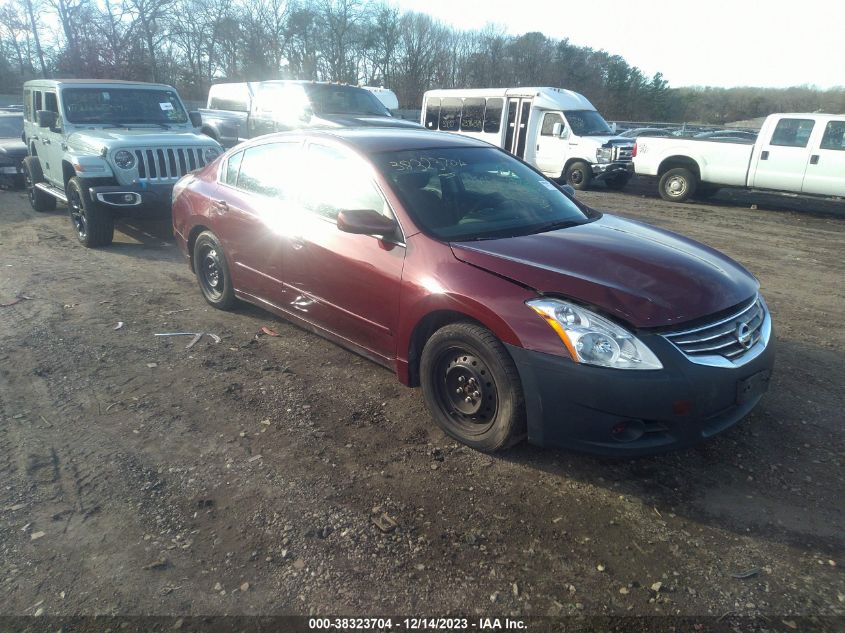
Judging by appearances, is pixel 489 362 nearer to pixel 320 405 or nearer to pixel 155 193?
pixel 320 405

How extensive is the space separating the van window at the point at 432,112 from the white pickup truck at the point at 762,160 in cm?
648

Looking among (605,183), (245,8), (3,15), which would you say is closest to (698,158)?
(605,183)

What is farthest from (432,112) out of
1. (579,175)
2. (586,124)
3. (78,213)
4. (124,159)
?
(78,213)

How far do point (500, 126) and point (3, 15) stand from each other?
3610 centimetres

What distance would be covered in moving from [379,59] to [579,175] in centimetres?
4325

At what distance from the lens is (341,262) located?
3910 millimetres

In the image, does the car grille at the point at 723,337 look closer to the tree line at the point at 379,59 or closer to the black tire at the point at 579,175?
the black tire at the point at 579,175

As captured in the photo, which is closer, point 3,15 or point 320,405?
point 320,405

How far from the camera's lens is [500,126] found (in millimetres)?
16578

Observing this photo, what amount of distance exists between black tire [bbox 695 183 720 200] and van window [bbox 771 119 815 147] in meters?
1.75

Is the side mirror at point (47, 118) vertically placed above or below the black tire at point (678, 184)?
above

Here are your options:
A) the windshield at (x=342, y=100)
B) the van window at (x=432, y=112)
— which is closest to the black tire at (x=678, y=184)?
the windshield at (x=342, y=100)

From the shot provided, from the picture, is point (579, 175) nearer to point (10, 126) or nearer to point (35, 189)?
point (35, 189)

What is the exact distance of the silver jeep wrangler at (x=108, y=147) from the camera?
7.57 m
